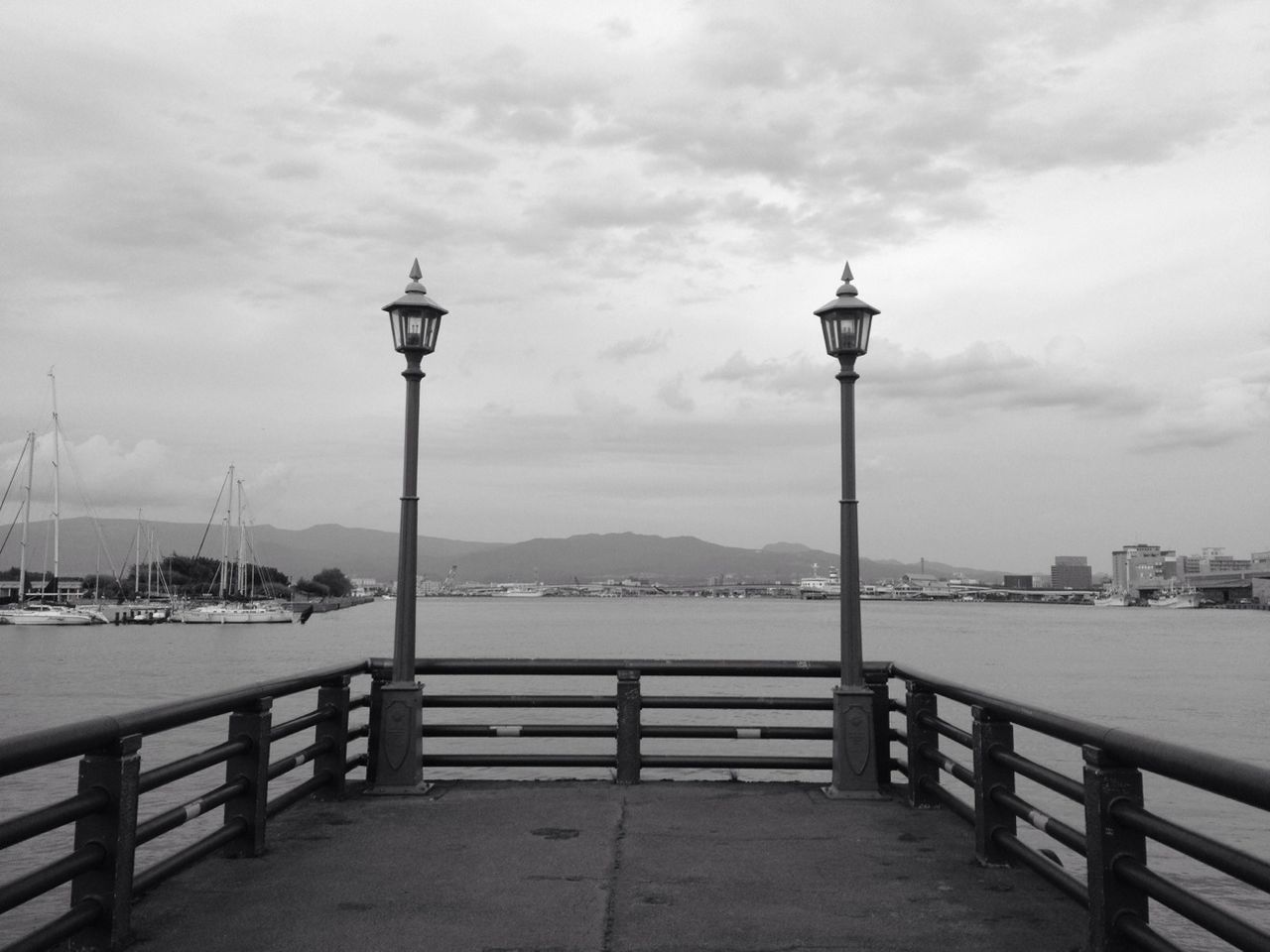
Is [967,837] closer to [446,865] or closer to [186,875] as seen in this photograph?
[446,865]

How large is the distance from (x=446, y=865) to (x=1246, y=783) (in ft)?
15.0

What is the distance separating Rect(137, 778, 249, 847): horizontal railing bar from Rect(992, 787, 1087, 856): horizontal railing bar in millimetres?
4268

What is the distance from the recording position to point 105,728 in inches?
187

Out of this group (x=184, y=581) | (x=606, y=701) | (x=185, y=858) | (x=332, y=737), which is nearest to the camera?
(x=185, y=858)

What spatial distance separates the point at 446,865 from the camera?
656 cm

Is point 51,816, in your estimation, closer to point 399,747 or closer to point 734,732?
point 399,747

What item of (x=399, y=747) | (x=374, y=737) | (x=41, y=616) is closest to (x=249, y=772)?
(x=399, y=747)

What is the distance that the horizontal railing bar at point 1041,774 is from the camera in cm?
522

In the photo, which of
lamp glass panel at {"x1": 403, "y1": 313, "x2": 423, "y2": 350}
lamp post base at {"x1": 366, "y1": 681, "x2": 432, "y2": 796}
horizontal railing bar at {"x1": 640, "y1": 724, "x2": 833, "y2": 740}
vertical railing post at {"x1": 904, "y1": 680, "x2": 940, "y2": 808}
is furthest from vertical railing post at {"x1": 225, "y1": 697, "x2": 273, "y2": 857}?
vertical railing post at {"x1": 904, "y1": 680, "x2": 940, "y2": 808}

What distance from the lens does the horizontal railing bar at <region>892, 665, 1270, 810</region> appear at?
3.55m

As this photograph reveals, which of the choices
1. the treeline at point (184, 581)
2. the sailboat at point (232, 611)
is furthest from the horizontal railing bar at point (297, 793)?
the treeline at point (184, 581)

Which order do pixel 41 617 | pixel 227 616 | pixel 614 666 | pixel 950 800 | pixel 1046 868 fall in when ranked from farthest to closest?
pixel 227 616
pixel 41 617
pixel 614 666
pixel 950 800
pixel 1046 868

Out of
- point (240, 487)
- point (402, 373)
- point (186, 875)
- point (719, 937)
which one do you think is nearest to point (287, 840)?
point (186, 875)

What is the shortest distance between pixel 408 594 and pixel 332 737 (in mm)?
1338
